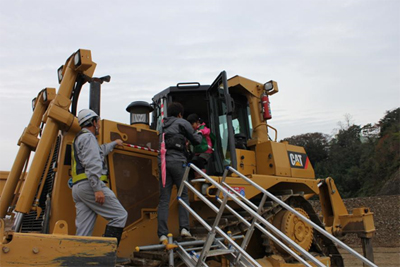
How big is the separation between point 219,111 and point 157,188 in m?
1.50

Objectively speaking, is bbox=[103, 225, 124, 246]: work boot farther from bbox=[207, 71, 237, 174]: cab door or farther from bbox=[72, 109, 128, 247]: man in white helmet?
bbox=[207, 71, 237, 174]: cab door

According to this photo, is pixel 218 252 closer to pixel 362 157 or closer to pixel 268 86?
pixel 268 86

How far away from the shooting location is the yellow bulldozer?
299cm

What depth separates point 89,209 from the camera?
3.43 metres

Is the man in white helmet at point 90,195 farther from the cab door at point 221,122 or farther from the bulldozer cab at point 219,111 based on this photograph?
the cab door at point 221,122

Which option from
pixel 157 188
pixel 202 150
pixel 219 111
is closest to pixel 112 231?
pixel 157 188

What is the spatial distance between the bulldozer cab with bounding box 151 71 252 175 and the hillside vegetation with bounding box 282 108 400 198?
79.2 ft

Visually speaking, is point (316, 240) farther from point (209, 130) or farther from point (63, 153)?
point (63, 153)

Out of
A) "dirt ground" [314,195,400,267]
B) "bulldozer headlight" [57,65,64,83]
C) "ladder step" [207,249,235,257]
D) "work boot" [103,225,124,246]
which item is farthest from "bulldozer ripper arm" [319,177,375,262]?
"bulldozer headlight" [57,65,64,83]

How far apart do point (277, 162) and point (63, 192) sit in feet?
10.6

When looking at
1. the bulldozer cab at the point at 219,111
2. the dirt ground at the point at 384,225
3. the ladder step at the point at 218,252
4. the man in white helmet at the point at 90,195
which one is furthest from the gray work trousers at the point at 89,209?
the dirt ground at the point at 384,225

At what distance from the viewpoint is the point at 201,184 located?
4789 millimetres

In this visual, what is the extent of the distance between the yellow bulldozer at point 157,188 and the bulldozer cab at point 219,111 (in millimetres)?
16

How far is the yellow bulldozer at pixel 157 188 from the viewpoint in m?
2.99
